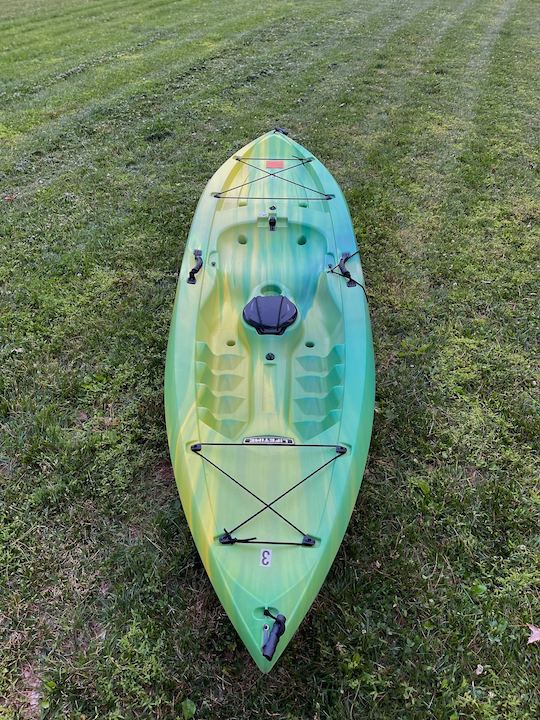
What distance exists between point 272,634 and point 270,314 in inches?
74.1

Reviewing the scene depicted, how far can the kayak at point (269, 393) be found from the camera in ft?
8.26

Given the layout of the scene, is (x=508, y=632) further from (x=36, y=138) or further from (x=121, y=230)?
(x=36, y=138)

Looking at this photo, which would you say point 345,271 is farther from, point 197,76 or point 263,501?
point 197,76

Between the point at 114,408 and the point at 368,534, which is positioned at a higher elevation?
the point at 114,408

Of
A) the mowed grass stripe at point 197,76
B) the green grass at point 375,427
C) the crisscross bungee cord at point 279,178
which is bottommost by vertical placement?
the green grass at point 375,427

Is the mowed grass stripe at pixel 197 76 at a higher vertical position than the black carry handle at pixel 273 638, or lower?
higher

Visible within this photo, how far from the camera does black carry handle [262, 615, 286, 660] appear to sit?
2264 mm

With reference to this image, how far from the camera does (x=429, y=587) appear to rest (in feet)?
9.21

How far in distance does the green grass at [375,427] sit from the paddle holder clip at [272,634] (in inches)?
13.9

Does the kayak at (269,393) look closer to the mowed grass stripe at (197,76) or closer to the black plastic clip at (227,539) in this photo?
the black plastic clip at (227,539)

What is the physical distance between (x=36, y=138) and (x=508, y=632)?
293 inches

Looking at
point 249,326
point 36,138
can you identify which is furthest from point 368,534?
point 36,138

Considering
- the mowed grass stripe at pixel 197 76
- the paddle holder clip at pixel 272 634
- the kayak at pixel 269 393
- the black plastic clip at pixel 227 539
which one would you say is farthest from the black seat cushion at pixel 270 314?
the mowed grass stripe at pixel 197 76

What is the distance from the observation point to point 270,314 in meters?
3.45
